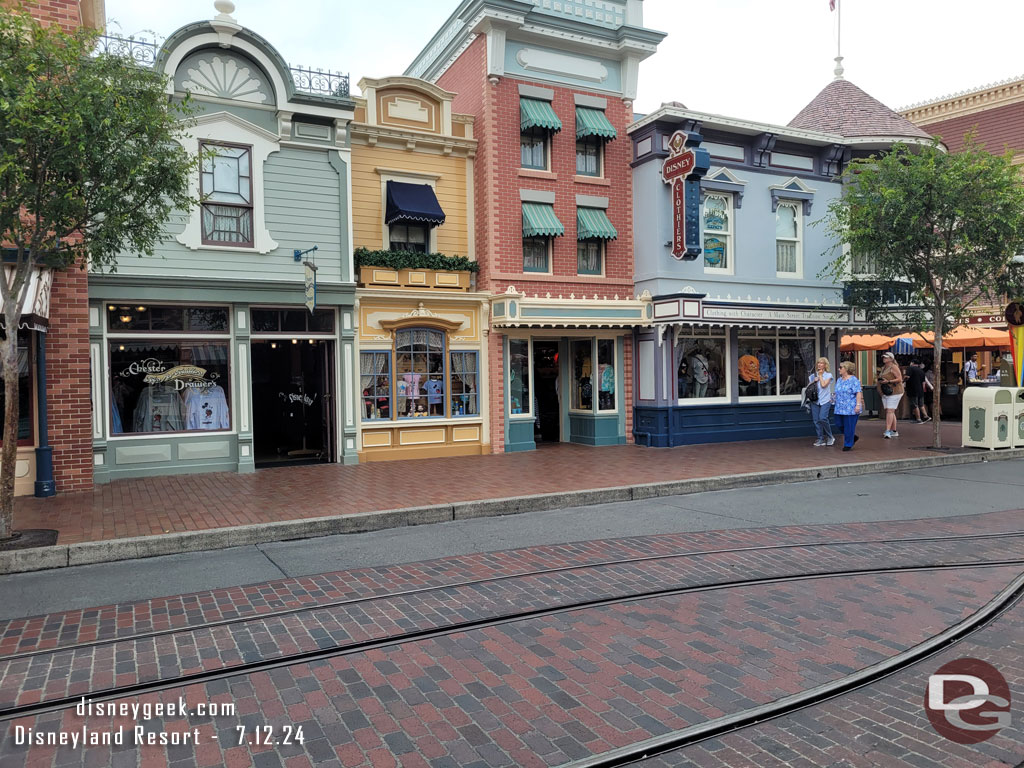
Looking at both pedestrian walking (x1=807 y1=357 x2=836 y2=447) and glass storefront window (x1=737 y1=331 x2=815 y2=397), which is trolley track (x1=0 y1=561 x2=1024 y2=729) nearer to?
pedestrian walking (x1=807 y1=357 x2=836 y2=447)

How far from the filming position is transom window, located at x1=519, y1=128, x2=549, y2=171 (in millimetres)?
15883

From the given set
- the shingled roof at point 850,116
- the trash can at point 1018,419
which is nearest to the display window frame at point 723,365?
the trash can at point 1018,419

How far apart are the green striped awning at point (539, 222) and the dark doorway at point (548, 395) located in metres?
2.81

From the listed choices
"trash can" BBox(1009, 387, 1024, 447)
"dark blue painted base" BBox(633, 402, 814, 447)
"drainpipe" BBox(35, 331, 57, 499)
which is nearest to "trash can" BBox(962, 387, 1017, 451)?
"trash can" BBox(1009, 387, 1024, 447)

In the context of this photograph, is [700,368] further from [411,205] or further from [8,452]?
[8,452]

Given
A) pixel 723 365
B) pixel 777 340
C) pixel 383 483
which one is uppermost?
pixel 777 340

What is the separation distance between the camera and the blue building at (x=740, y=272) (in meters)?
16.2

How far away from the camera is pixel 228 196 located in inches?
515

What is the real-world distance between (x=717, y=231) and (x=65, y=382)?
43.0ft

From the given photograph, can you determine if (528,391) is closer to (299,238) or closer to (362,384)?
(362,384)

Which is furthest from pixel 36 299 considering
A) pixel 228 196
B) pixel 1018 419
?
pixel 1018 419

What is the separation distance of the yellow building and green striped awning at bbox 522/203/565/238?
1.18 metres

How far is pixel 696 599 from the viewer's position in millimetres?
5738

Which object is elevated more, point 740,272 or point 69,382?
point 740,272
